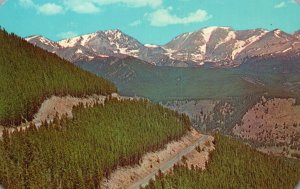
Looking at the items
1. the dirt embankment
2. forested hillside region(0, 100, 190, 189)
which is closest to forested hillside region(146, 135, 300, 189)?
the dirt embankment

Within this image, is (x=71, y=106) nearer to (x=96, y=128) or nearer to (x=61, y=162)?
(x=96, y=128)

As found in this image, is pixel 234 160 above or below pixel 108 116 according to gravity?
below

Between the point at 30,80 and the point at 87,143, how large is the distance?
1131 centimetres

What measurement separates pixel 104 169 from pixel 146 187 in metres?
4.60

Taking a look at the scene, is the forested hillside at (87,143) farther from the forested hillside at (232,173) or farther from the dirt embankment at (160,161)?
the forested hillside at (232,173)

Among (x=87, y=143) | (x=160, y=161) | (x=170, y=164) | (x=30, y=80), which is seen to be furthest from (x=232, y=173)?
(x=30, y=80)

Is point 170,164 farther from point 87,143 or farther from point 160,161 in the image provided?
point 87,143

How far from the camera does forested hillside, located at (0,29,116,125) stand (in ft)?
186

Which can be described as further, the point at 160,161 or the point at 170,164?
the point at 160,161

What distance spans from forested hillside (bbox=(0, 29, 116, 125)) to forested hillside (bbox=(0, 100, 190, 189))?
352 cm

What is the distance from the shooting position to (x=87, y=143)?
57969 millimetres

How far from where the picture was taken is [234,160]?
A: 79.2 meters

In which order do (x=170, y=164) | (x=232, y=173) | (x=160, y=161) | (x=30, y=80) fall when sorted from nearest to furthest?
1. (x=30, y=80)
2. (x=170, y=164)
3. (x=160, y=161)
4. (x=232, y=173)

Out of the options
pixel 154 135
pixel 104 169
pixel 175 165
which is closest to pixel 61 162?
pixel 104 169
